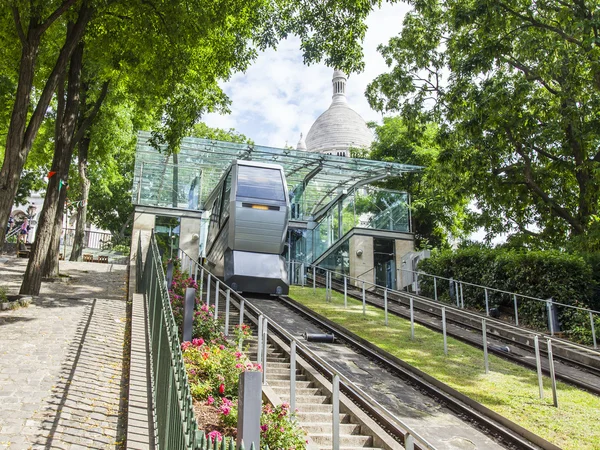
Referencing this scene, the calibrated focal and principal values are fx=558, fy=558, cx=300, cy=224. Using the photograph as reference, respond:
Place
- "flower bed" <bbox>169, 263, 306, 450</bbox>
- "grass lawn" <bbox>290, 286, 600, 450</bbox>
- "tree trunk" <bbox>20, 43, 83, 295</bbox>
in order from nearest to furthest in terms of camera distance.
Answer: "flower bed" <bbox>169, 263, 306, 450</bbox> < "grass lawn" <bbox>290, 286, 600, 450</bbox> < "tree trunk" <bbox>20, 43, 83, 295</bbox>

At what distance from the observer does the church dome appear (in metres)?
104

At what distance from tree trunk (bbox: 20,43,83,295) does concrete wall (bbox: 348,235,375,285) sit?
1539cm

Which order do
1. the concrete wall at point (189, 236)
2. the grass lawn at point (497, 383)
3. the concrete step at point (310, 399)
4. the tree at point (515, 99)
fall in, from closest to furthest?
the grass lawn at point (497, 383), the concrete step at point (310, 399), the tree at point (515, 99), the concrete wall at point (189, 236)

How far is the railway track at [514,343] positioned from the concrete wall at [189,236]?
9.21m

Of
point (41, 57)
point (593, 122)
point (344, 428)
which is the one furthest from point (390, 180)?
point (344, 428)

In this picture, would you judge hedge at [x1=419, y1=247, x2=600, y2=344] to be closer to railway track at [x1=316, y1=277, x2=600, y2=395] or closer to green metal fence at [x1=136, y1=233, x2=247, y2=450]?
railway track at [x1=316, y1=277, x2=600, y2=395]

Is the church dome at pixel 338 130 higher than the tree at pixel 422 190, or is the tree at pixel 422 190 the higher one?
the church dome at pixel 338 130

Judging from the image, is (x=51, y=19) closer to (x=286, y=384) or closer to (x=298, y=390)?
(x=286, y=384)

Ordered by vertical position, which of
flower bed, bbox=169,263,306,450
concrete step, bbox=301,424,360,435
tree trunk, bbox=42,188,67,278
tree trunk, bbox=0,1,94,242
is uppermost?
tree trunk, bbox=0,1,94,242

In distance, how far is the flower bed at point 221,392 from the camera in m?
5.81

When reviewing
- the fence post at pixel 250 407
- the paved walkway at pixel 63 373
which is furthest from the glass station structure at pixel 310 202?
the fence post at pixel 250 407

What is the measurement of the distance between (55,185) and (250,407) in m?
11.8

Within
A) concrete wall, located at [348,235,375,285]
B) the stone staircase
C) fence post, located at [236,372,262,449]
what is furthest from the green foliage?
concrete wall, located at [348,235,375,285]

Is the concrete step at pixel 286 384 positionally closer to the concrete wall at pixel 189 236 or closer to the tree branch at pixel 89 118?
the tree branch at pixel 89 118
